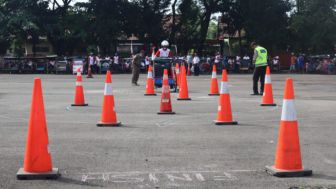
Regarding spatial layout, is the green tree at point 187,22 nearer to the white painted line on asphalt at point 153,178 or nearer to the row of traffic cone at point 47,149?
the row of traffic cone at point 47,149

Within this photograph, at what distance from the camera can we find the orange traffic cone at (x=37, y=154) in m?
6.75

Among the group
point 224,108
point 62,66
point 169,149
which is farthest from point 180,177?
point 62,66

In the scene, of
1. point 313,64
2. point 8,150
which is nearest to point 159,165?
point 8,150

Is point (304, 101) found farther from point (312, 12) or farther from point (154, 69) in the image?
point (312, 12)

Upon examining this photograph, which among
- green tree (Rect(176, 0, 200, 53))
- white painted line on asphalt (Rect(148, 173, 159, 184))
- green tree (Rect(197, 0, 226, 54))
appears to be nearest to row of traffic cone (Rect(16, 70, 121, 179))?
white painted line on asphalt (Rect(148, 173, 159, 184))

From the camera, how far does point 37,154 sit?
22.4 feet

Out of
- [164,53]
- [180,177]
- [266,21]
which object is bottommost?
[180,177]

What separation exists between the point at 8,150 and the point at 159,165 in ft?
7.73

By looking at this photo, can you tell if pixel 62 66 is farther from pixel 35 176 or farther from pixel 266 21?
pixel 35 176

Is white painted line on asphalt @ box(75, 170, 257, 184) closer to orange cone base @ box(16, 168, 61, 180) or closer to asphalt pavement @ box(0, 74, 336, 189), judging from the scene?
asphalt pavement @ box(0, 74, 336, 189)

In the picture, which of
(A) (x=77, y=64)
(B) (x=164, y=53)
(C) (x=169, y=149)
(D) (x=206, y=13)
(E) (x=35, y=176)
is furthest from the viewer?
(D) (x=206, y=13)

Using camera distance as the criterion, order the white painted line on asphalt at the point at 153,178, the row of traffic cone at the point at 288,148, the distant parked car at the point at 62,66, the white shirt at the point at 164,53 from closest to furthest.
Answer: the white painted line on asphalt at the point at 153,178
the row of traffic cone at the point at 288,148
the white shirt at the point at 164,53
the distant parked car at the point at 62,66

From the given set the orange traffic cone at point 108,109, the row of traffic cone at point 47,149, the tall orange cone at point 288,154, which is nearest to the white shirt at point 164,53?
the orange traffic cone at point 108,109

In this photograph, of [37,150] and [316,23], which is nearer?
[37,150]
